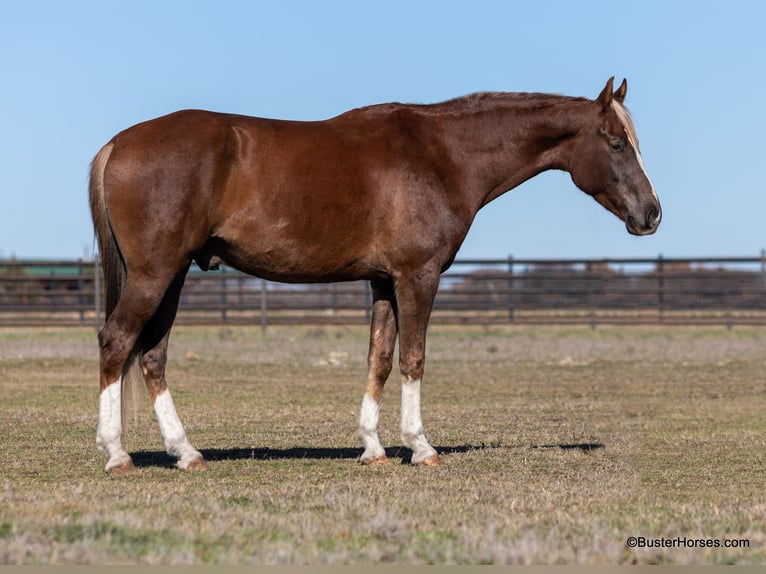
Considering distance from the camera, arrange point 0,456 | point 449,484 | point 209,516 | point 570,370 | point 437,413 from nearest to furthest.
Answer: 1. point 209,516
2. point 449,484
3. point 0,456
4. point 437,413
5. point 570,370

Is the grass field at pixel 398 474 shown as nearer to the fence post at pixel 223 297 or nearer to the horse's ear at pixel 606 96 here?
the horse's ear at pixel 606 96

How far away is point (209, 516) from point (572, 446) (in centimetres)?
446

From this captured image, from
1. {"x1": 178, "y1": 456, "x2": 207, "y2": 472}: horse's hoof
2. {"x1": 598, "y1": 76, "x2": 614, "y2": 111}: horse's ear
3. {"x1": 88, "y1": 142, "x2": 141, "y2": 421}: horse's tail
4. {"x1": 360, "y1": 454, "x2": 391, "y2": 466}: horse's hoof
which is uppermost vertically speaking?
{"x1": 598, "y1": 76, "x2": 614, "y2": 111}: horse's ear

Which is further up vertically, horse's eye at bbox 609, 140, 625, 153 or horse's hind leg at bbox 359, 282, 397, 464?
horse's eye at bbox 609, 140, 625, 153

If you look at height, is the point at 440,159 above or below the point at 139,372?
above

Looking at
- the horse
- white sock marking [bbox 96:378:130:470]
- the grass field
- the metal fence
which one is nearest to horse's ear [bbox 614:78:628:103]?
the horse

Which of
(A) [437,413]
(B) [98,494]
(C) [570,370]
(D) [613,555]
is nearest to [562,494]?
(D) [613,555]

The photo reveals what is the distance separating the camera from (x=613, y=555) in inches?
192

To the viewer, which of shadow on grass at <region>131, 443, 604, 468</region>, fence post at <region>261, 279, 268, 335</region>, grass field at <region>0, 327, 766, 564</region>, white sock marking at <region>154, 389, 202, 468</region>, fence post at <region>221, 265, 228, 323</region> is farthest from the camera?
fence post at <region>221, 265, 228, 323</region>

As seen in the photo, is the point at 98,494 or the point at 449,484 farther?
the point at 449,484

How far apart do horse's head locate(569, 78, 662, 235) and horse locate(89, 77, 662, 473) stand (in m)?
0.01

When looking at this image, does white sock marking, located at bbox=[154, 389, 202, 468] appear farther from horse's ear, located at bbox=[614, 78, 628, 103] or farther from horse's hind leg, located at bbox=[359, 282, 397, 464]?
horse's ear, located at bbox=[614, 78, 628, 103]

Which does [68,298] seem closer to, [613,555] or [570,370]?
[570,370]

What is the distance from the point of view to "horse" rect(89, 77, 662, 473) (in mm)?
7547
